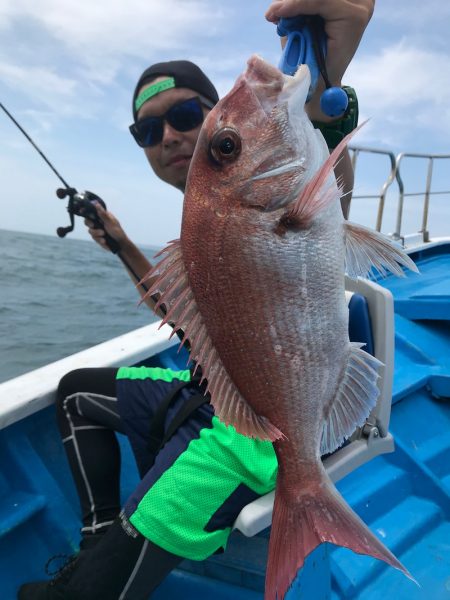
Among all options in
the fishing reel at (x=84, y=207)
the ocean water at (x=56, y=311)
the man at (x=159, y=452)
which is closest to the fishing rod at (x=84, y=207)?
the fishing reel at (x=84, y=207)

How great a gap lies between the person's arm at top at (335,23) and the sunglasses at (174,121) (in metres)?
0.91

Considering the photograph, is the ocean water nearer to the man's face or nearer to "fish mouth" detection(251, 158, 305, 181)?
the man's face

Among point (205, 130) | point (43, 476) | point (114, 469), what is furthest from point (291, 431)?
point (43, 476)

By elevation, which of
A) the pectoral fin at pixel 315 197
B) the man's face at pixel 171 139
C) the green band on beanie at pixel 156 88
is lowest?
the pectoral fin at pixel 315 197

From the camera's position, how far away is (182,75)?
226 centimetres

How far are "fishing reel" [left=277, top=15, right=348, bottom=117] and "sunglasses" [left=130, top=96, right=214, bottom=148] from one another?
3.33 ft

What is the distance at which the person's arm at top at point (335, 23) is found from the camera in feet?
3.83

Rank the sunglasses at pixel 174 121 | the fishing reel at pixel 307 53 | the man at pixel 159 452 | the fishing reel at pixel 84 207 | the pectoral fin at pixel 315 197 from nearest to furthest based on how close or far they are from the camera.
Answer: the pectoral fin at pixel 315 197
the fishing reel at pixel 307 53
the man at pixel 159 452
the sunglasses at pixel 174 121
the fishing reel at pixel 84 207

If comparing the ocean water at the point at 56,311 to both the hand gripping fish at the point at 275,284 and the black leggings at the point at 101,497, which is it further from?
the hand gripping fish at the point at 275,284

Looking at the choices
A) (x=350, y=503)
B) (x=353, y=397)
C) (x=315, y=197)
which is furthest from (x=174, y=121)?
(x=350, y=503)

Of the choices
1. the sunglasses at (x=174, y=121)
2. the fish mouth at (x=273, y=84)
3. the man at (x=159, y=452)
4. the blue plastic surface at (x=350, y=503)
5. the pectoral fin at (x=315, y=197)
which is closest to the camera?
the pectoral fin at (x=315, y=197)

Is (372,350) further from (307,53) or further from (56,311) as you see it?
(56,311)

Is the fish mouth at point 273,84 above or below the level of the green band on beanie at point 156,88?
below

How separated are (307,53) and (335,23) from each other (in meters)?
0.12
